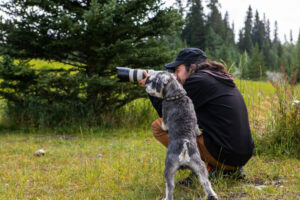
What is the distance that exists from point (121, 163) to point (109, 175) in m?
0.47

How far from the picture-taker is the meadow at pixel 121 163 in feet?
10.5

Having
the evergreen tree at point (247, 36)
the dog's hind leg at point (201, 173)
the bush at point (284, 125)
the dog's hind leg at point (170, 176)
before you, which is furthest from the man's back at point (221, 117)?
the evergreen tree at point (247, 36)

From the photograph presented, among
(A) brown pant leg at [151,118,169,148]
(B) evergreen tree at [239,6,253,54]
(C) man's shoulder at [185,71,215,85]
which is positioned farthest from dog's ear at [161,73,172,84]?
(B) evergreen tree at [239,6,253,54]

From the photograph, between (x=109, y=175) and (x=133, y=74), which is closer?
(x=133, y=74)

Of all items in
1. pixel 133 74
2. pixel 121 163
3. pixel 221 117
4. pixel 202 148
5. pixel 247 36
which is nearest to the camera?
pixel 221 117

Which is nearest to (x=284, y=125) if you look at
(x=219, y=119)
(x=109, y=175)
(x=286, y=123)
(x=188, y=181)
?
(x=286, y=123)

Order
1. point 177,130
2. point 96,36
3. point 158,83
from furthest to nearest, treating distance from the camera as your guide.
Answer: point 96,36, point 158,83, point 177,130

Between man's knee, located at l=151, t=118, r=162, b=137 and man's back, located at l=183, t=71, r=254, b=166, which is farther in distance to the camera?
man's knee, located at l=151, t=118, r=162, b=137

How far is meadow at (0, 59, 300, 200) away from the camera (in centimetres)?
320

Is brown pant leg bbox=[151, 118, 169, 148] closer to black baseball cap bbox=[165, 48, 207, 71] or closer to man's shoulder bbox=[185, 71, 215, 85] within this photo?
man's shoulder bbox=[185, 71, 215, 85]

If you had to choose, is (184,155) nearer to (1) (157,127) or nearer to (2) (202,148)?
(2) (202,148)

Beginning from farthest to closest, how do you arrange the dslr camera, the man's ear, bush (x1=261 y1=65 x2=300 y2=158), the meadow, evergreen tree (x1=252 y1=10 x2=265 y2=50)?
evergreen tree (x1=252 y1=10 x2=265 y2=50) < bush (x1=261 y1=65 x2=300 y2=158) < the dslr camera < the meadow < the man's ear

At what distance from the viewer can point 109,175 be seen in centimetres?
374

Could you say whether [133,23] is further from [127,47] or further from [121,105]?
[121,105]
